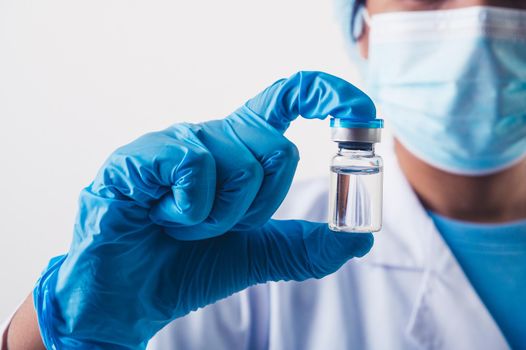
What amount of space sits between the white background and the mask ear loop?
0.72 feet

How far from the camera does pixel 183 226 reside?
3.11 ft

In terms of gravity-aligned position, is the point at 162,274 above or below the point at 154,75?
below

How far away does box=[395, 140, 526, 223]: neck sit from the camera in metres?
1.47

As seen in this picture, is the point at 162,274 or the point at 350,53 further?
the point at 350,53

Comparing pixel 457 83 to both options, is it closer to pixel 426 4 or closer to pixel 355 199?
pixel 426 4

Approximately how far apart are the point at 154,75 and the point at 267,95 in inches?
36.1

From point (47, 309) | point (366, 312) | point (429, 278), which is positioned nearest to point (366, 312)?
point (366, 312)

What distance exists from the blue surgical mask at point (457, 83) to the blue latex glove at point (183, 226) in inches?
19.4

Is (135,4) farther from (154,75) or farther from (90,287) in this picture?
(90,287)

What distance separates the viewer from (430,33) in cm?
134

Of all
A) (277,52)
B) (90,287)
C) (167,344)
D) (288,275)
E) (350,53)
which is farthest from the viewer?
(277,52)

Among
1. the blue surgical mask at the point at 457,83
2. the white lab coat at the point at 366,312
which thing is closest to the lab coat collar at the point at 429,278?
the white lab coat at the point at 366,312

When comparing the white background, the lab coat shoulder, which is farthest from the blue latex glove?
the white background

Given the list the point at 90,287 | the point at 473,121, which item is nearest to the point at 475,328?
the point at 473,121
